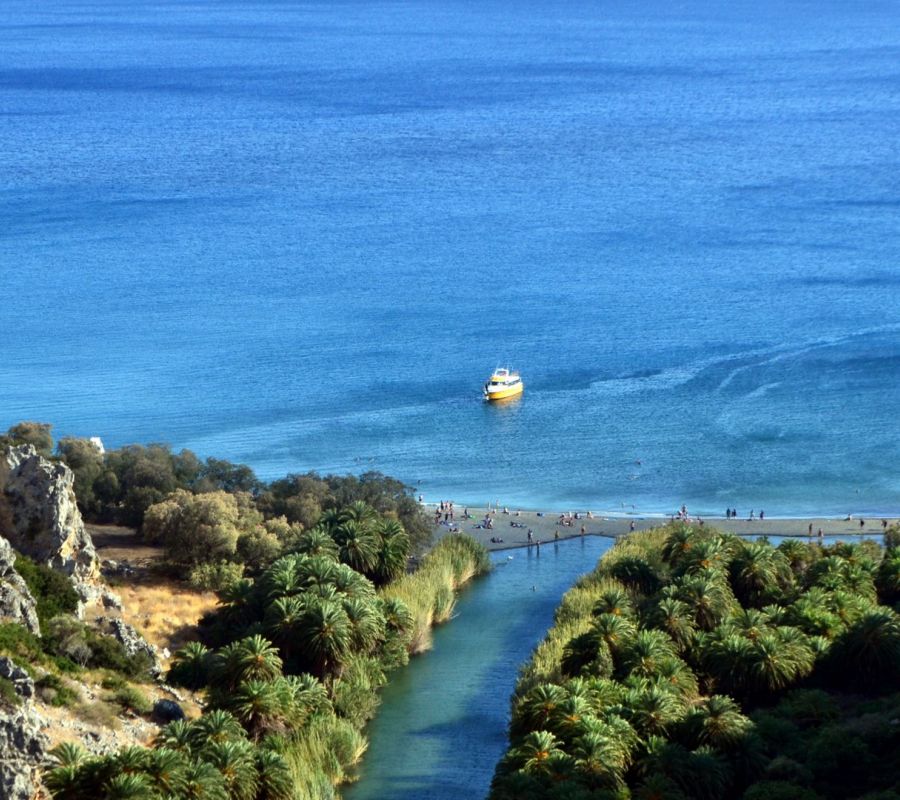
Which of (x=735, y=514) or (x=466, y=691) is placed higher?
(x=735, y=514)

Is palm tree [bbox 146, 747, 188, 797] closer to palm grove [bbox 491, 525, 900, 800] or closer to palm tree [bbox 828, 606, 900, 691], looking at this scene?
palm grove [bbox 491, 525, 900, 800]

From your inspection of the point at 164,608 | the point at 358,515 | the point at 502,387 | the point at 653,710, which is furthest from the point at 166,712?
the point at 502,387

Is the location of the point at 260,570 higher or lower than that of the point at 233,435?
lower

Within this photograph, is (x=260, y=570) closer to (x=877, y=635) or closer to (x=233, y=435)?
(x=877, y=635)

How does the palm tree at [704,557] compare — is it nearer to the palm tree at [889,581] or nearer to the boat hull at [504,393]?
the palm tree at [889,581]

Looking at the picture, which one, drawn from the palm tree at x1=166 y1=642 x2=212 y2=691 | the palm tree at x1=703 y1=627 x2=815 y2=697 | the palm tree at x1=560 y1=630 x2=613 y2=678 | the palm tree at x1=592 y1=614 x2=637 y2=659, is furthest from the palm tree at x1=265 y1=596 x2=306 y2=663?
the palm tree at x1=703 y1=627 x2=815 y2=697

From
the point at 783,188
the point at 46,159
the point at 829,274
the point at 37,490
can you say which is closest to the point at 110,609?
the point at 37,490

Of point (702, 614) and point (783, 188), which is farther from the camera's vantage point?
point (783, 188)

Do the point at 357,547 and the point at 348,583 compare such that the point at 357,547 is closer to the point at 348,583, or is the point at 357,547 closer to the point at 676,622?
the point at 348,583
